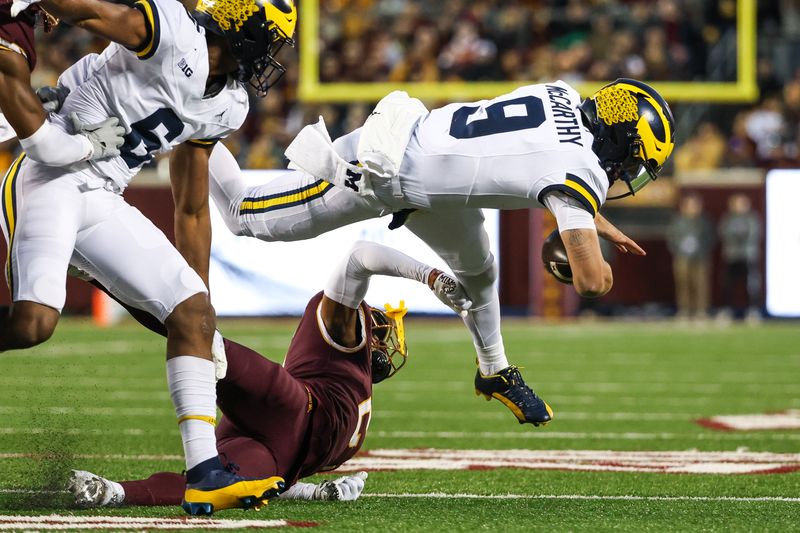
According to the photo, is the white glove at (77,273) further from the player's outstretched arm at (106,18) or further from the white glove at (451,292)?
the white glove at (451,292)

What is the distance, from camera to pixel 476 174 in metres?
4.17

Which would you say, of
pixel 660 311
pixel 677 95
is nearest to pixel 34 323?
pixel 677 95

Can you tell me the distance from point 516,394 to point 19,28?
6.70ft

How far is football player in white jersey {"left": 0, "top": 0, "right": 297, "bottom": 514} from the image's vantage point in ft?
11.6

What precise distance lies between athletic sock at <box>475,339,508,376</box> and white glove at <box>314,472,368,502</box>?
98 cm

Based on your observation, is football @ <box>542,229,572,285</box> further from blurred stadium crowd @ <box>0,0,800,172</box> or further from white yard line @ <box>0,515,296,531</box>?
blurred stadium crowd @ <box>0,0,800,172</box>

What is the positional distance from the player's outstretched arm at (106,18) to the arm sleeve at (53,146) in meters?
0.28

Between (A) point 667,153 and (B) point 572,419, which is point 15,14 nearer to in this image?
(A) point 667,153

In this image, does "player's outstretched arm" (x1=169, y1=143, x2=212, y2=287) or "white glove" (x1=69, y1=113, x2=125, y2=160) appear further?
"player's outstretched arm" (x1=169, y1=143, x2=212, y2=287)

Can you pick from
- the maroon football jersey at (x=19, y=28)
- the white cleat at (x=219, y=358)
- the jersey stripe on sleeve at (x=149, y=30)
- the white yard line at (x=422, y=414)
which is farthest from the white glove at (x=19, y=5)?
the white yard line at (x=422, y=414)

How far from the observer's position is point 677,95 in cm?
1283

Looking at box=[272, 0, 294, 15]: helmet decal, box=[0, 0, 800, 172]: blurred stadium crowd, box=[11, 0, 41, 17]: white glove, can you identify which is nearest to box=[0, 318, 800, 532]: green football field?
box=[11, 0, 41, 17]: white glove

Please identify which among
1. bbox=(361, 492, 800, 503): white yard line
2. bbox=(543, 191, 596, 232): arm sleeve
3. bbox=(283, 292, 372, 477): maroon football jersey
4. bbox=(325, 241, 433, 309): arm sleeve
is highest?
bbox=(543, 191, 596, 232): arm sleeve

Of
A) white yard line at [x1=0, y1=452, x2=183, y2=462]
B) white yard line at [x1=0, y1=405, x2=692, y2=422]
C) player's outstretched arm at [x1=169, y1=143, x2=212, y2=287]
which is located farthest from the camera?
white yard line at [x1=0, y1=405, x2=692, y2=422]
